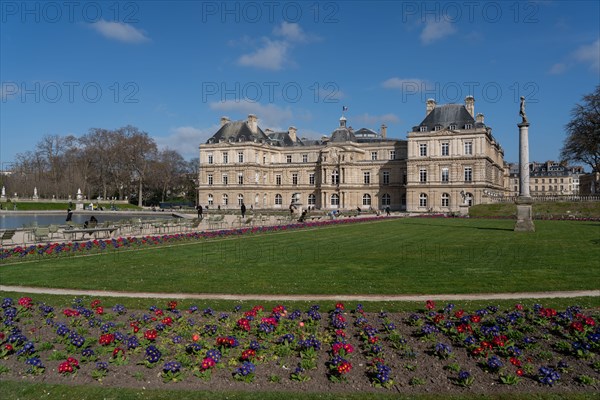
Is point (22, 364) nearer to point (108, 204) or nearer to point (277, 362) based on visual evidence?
point (277, 362)

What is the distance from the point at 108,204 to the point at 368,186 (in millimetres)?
44759

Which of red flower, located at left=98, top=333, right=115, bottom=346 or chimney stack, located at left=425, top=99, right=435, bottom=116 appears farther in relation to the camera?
chimney stack, located at left=425, top=99, right=435, bottom=116

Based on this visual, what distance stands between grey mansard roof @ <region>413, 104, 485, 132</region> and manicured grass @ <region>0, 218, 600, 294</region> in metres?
47.0

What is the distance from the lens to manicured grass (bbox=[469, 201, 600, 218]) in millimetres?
45625

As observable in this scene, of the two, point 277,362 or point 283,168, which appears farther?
point 283,168

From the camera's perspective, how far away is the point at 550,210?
48.1 metres

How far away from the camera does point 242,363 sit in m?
7.08

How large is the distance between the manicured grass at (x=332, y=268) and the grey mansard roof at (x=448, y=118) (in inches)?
1850

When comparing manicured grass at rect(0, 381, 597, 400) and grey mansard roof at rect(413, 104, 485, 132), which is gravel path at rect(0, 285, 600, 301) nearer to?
manicured grass at rect(0, 381, 597, 400)

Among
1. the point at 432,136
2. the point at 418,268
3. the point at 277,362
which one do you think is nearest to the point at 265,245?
the point at 418,268

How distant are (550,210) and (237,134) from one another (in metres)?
52.6

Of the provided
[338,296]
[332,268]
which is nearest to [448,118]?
[332,268]

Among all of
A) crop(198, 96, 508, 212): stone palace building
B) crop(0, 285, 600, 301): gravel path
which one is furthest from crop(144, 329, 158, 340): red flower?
crop(198, 96, 508, 212): stone palace building

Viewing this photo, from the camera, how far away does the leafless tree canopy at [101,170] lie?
88500 mm
